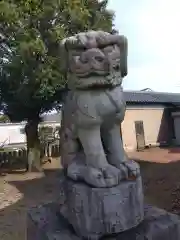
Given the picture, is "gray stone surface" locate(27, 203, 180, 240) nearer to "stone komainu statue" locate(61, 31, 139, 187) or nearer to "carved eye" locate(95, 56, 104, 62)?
"stone komainu statue" locate(61, 31, 139, 187)

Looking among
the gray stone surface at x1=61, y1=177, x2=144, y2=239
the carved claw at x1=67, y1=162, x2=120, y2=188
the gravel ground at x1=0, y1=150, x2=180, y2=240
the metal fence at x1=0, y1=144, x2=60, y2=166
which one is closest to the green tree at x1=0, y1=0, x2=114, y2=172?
the gravel ground at x1=0, y1=150, x2=180, y2=240

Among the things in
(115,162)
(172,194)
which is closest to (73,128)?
(115,162)

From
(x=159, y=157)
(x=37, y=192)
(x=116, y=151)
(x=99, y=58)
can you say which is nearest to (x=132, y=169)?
(x=116, y=151)

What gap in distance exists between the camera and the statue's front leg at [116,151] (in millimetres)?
2330

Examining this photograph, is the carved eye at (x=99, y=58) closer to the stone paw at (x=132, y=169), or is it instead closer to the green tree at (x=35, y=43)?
the stone paw at (x=132, y=169)

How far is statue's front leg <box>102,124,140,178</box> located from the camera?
233 cm

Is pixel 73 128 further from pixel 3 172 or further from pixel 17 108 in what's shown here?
pixel 3 172

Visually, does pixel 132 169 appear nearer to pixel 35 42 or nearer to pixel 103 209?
pixel 103 209

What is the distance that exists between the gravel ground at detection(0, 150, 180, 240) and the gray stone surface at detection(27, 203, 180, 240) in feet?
6.91

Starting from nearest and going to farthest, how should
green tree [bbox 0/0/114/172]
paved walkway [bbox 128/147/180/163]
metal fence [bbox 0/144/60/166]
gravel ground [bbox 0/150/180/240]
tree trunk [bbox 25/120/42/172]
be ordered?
1. gravel ground [bbox 0/150/180/240]
2. green tree [bbox 0/0/114/172]
3. tree trunk [bbox 25/120/42/172]
4. paved walkway [bbox 128/147/180/163]
5. metal fence [bbox 0/144/60/166]

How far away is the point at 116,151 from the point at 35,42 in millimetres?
5581

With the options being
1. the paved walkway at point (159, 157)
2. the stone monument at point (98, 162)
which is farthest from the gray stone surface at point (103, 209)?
the paved walkway at point (159, 157)

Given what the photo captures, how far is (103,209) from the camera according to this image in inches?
84.1

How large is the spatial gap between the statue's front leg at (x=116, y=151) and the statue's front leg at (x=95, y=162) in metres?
0.10
